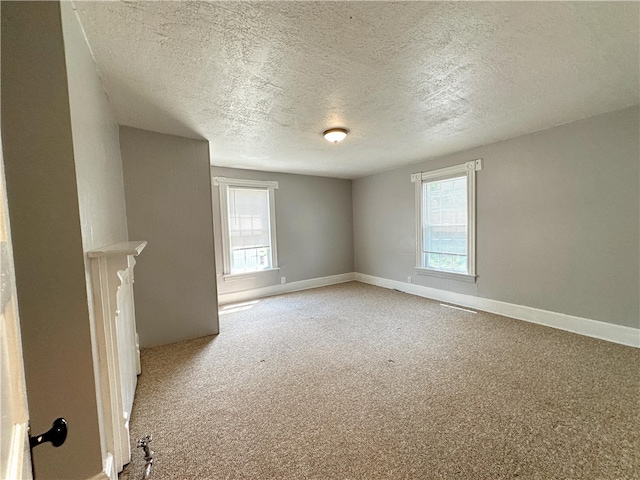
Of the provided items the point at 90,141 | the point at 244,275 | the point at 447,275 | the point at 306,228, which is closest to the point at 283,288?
the point at 244,275

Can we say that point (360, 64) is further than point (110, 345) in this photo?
Yes

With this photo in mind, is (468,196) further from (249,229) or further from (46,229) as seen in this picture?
(46,229)

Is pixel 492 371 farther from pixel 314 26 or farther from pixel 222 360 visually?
pixel 314 26

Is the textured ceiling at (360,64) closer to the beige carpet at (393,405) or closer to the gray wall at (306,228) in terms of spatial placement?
the gray wall at (306,228)

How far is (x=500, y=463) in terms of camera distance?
4.53 feet

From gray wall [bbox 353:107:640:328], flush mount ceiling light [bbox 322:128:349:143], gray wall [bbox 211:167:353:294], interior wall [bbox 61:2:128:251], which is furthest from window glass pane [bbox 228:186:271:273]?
gray wall [bbox 353:107:640:328]

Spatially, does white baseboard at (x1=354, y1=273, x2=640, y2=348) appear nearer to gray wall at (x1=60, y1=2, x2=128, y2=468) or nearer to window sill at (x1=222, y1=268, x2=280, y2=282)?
window sill at (x1=222, y1=268, x2=280, y2=282)

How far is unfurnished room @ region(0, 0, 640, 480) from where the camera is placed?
108 cm

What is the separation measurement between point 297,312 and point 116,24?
11.2ft

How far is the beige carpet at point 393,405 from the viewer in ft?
4.58

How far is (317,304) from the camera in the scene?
14.0 ft

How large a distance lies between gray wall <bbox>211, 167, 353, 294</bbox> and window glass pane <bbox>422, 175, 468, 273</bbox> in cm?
A: 183

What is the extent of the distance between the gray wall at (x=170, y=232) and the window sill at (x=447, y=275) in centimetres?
329

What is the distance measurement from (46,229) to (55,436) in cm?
84
